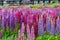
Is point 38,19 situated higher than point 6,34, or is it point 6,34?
point 38,19

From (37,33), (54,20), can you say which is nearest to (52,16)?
(54,20)

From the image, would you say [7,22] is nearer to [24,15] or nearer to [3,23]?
[3,23]

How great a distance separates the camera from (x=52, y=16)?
339cm

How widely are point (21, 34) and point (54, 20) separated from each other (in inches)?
33.9

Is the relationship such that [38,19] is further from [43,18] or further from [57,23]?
[57,23]

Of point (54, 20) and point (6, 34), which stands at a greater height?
point (54, 20)

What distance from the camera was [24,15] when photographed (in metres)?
3.63

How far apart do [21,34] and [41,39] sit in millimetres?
336

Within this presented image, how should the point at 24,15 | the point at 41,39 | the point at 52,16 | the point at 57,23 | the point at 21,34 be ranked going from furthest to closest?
the point at 24,15
the point at 52,16
the point at 57,23
the point at 41,39
the point at 21,34

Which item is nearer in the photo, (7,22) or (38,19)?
(38,19)

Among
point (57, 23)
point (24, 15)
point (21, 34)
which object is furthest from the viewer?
point (24, 15)

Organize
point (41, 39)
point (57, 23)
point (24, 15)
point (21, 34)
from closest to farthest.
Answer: point (21, 34) → point (41, 39) → point (57, 23) → point (24, 15)

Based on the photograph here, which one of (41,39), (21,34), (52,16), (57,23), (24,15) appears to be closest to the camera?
(21,34)

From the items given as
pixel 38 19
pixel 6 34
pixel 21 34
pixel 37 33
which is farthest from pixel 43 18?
pixel 21 34
